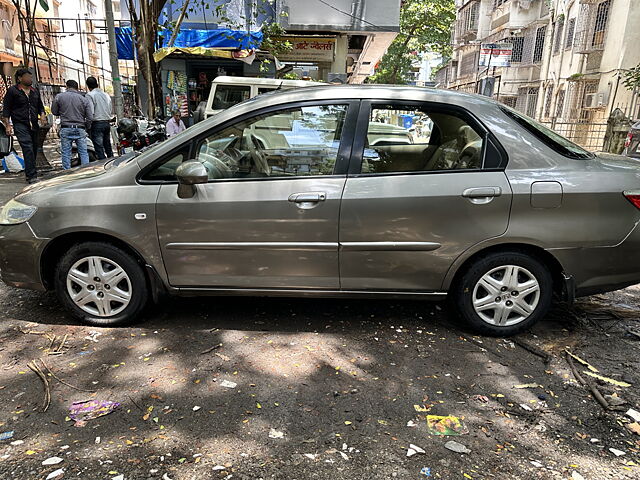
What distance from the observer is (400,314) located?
3.89 m

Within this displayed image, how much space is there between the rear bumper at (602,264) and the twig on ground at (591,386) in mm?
505

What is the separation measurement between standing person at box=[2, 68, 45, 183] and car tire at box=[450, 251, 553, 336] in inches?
293

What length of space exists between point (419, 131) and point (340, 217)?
113 cm

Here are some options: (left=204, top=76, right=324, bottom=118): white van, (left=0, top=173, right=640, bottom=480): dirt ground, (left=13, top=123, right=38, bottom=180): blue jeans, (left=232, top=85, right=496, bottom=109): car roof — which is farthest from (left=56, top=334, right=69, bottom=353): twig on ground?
(left=204, top=76, right=324, bottom=118): white van

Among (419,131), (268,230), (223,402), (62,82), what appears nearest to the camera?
(223,402)

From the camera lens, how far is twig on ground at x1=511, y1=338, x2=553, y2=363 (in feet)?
10.7

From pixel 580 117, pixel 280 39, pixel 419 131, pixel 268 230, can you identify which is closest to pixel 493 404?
pixel 268 230

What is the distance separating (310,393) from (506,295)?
1.57 meters

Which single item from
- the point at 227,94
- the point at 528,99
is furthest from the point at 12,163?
the point at 528,99

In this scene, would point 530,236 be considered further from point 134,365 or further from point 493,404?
point 134,365

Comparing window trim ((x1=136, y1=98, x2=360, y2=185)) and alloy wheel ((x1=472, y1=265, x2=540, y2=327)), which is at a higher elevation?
window trim ((x1=136, y1=98, x2=360, y2=185))

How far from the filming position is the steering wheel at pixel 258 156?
134 inches

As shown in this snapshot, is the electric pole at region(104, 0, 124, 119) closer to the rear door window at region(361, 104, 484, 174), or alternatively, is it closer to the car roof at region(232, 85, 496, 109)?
the car roof at region(232, 85, 496, 109)

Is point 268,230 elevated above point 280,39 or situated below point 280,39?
below
